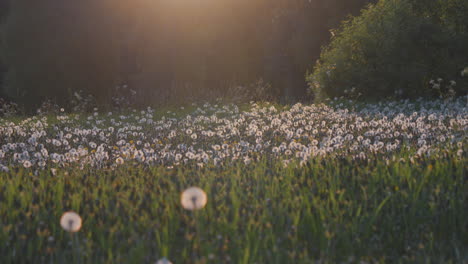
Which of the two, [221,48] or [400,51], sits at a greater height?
[221,48]

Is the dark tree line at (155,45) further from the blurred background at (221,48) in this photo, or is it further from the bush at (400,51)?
the bush at (400,51)

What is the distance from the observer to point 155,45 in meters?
22.6

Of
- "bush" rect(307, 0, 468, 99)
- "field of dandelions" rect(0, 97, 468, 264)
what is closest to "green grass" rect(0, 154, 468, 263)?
"field of dandelions" rect(0, 97, 468, 264)

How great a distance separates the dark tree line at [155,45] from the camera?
21734mm

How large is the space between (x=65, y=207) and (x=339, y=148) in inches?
125

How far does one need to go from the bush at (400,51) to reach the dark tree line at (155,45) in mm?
4681

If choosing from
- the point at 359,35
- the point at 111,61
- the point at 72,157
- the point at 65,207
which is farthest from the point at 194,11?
the point at 65,207

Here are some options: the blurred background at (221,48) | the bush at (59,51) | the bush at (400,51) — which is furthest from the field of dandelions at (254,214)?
the bush at (59,51)

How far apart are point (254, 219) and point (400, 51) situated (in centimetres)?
1347

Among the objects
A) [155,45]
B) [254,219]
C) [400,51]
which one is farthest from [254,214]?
[155,45]

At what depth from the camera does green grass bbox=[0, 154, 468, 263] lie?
3154 millimetres

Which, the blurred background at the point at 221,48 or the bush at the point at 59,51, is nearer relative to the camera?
the blurred background at the point at 221,48

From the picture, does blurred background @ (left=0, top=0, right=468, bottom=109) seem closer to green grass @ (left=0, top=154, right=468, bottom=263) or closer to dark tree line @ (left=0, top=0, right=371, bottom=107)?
dark tree line @ (left=0, top=0, right=371, bottom=107)

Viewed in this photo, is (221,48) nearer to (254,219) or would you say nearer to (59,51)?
(59,51)
